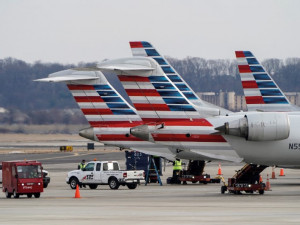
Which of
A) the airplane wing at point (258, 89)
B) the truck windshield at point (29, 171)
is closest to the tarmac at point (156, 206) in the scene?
the truck windshield at point (29, 171)

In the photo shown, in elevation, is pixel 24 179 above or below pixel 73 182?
above

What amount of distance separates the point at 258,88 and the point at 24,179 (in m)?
21.3

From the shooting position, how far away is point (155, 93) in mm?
54812

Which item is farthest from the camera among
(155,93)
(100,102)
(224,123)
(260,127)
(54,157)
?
(54,157)

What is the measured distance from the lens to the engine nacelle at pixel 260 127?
173 feet

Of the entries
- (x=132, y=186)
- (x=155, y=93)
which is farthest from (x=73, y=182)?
(x=155, y=93)

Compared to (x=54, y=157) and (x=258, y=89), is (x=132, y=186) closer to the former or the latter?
(x=258, y=89)

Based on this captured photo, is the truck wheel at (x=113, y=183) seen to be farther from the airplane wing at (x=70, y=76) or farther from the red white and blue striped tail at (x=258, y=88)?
the red white and blue striped tail at (x=258, y=88)

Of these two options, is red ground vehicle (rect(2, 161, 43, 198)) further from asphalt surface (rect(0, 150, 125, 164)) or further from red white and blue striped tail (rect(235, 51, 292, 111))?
asphalt surface (rect(0, 150, 125, 164))

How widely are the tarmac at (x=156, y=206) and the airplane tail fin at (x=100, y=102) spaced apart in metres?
6.08

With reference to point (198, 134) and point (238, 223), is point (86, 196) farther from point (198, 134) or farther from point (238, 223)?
point (238, 223)

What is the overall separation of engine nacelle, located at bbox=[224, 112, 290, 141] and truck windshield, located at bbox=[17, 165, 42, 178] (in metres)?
12.4

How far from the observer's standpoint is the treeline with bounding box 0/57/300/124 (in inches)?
5719

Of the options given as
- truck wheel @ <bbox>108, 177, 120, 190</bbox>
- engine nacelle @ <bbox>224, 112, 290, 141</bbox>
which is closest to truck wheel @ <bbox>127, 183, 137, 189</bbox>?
truck wheel @ <bbox>108, 177, 120, 190</bbox>
